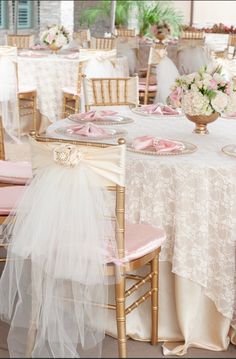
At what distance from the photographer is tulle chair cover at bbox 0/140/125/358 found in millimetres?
2445

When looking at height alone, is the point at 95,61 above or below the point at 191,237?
above

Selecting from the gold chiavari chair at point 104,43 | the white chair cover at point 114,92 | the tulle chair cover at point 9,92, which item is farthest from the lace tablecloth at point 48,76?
the white chair cover at point 114,92

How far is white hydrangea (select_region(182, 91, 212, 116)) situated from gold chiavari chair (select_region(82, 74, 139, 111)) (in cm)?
121

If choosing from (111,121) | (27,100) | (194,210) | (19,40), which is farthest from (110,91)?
(19,40)

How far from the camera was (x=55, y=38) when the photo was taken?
280 inches

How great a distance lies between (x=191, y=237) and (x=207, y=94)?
710mm

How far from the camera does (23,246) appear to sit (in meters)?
2.52

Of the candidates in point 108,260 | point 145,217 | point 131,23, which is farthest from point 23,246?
point 131,23

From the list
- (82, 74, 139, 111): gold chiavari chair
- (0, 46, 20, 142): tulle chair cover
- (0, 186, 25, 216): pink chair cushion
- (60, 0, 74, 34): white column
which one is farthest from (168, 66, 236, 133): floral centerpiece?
(60, 0, 74, 34): white column

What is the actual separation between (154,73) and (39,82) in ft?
5.74

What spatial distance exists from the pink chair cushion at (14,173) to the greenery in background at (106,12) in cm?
854

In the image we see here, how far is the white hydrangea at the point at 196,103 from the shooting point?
3072 millimetres

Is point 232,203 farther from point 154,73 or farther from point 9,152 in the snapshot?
point 154,73

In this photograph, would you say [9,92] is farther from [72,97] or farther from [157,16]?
[157,16]
